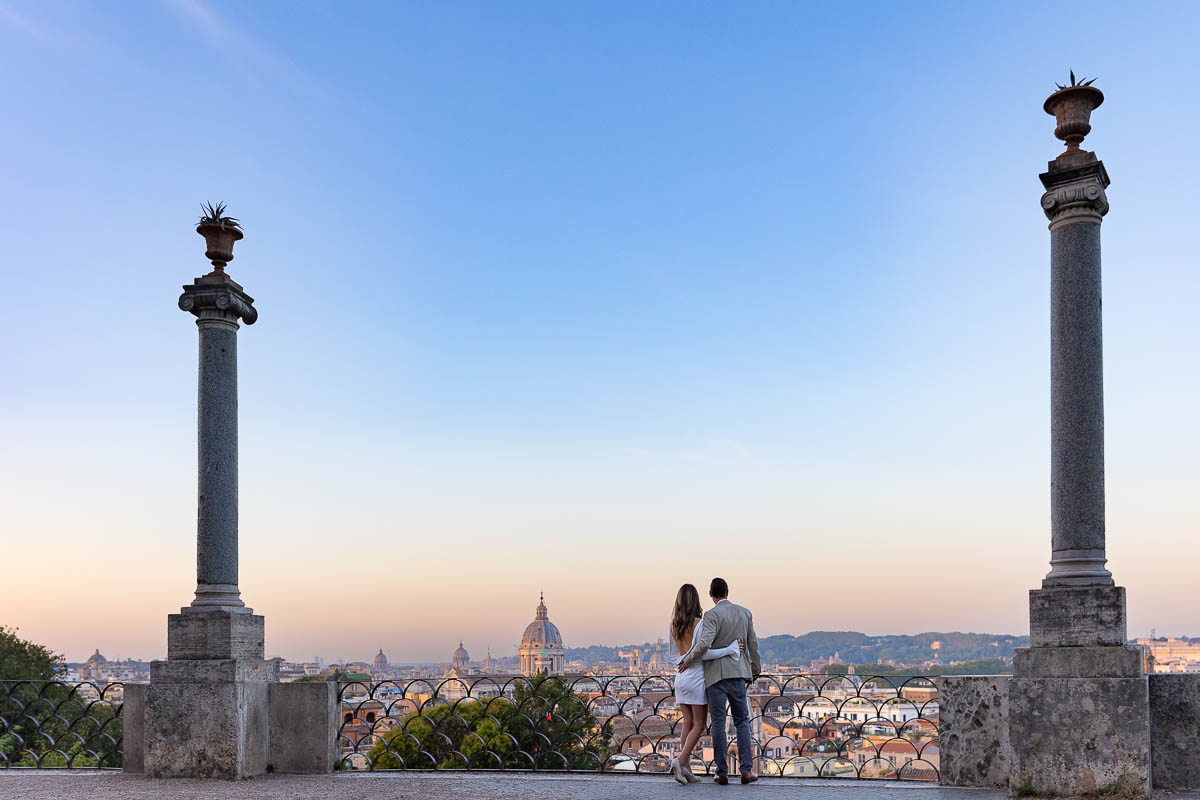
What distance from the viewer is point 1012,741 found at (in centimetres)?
653

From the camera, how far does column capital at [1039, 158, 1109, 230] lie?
676 cm

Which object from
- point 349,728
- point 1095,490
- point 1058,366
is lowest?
point 349,728

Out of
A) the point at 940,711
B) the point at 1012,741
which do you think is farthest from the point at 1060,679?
the point at 940,711

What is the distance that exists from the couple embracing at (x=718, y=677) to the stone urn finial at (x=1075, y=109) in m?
4.11

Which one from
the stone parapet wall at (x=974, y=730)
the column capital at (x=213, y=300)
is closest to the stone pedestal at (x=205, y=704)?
the column capital at (x=213, y=300)

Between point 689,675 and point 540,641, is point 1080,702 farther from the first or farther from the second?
point 540,641

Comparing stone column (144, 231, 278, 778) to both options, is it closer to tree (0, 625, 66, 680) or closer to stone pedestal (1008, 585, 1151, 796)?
stone pedestal (1008, 585, 1151, 796)

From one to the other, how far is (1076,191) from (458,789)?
20.1 ft

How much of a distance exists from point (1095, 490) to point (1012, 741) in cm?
173

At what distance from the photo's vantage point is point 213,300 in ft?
28.6

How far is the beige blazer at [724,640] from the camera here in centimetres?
763

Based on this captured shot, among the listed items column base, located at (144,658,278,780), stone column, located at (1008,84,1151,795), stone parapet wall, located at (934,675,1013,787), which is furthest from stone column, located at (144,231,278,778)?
stone column, located at (1008,84,1151,795)

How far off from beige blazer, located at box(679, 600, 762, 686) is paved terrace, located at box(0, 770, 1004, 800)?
32.0 inches

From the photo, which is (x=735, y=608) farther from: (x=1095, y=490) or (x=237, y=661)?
(x=237, y=661)
